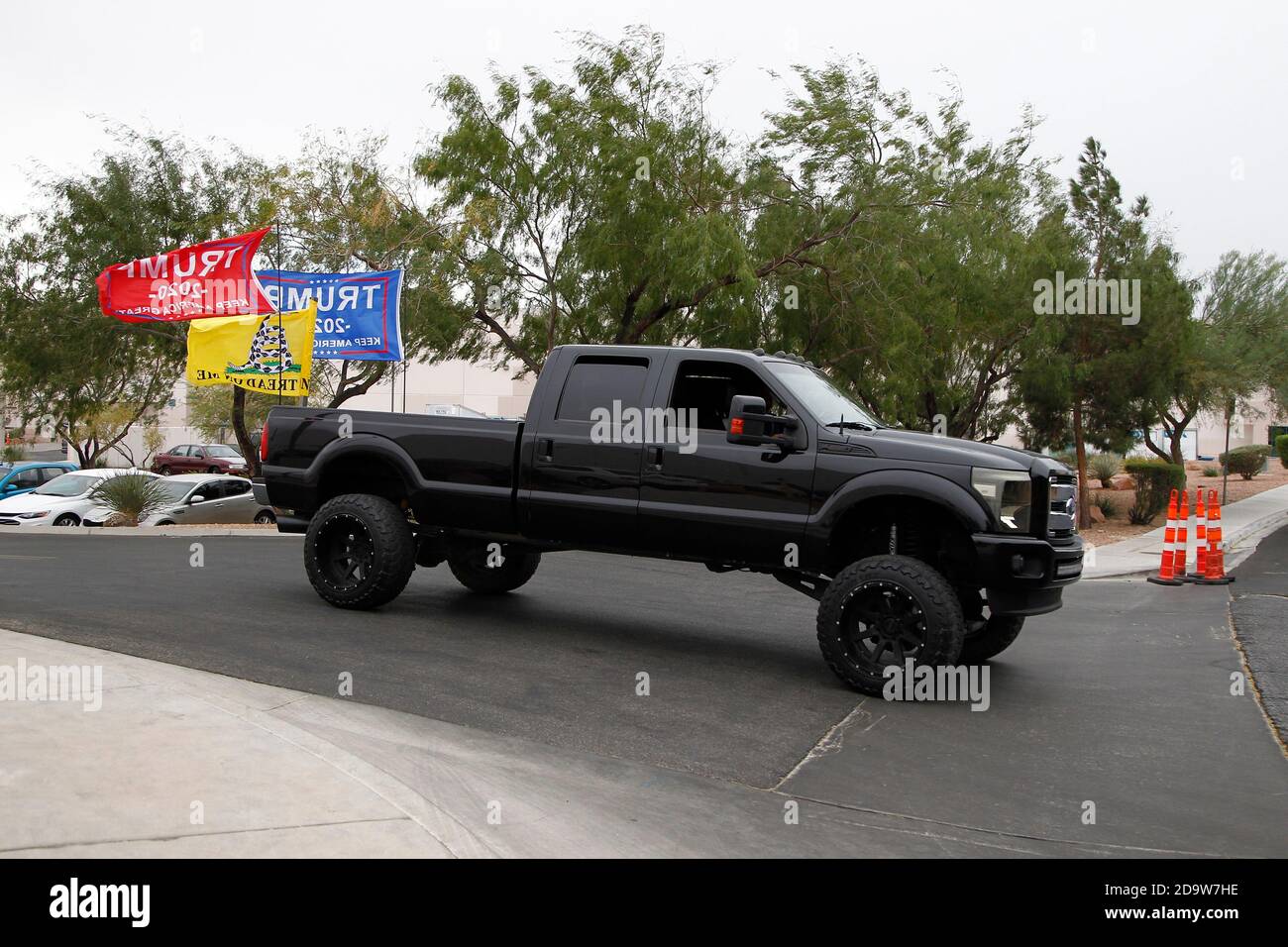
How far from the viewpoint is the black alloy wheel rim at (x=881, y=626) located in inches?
276

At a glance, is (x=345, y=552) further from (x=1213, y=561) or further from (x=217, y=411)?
(x=217, y=411)

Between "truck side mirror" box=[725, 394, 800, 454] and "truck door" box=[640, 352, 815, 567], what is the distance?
0.10 meters

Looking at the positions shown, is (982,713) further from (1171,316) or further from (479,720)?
(1171,316)

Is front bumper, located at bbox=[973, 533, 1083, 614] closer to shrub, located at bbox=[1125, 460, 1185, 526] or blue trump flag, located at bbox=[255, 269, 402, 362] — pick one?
blue trump flag, located at bbox=[255, 269, 402, 362]

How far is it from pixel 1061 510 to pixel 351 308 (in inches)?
477

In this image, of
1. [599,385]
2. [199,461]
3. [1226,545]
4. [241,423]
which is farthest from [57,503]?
[199,461]

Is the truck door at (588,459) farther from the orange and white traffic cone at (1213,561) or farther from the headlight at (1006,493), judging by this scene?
the orange and white traffic cone at (1213,561)

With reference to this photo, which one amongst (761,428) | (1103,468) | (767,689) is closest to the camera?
(767,689)

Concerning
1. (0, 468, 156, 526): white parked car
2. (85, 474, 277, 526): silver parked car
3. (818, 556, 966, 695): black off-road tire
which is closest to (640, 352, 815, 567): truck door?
(818, 556, 966, 695): black off-road tire

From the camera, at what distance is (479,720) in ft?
20.5

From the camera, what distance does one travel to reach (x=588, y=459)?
8102mm

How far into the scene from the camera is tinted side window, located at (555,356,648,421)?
8.24 meters

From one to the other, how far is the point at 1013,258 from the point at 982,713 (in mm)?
18803
